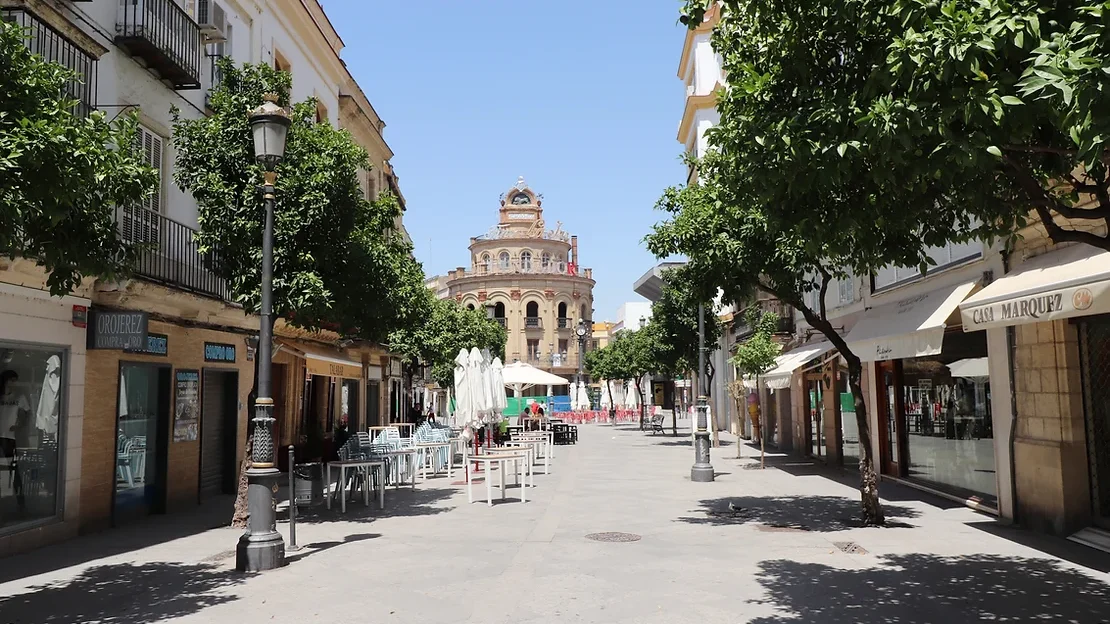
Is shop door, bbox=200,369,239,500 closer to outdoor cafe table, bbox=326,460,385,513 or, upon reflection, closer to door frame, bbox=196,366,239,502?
door frame, bbox=196,366,239,502

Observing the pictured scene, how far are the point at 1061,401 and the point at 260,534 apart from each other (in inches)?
363

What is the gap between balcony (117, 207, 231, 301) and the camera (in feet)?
38.5

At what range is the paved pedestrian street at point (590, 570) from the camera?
6770 mm

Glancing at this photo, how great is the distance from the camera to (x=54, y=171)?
219 inches

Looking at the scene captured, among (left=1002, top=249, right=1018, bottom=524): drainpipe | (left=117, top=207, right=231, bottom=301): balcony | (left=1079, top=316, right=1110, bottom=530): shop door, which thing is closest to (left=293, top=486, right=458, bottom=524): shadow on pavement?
(left=117, top=207, right=231, bottom=301): balcony

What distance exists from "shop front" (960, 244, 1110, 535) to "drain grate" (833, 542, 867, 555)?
2427 mm

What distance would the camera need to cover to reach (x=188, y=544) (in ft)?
34.0

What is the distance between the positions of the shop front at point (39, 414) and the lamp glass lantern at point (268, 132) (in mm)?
3424

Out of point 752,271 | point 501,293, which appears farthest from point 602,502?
point 501,293

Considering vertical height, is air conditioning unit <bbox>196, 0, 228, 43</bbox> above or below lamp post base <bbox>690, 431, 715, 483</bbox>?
above

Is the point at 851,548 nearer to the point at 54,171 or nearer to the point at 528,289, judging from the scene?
the point at 54,171

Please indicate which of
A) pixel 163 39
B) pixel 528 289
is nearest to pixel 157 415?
pixel 163 39

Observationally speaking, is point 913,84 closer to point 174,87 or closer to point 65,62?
point 65,62

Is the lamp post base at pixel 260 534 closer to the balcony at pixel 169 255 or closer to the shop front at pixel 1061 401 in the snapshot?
the balcony at pixel 169 255
